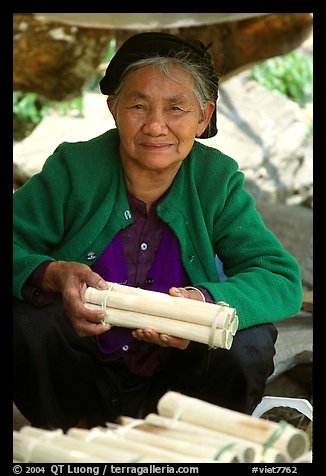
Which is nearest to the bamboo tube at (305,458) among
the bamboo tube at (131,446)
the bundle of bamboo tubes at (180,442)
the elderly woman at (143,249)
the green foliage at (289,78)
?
the bundle of bamboo tubes at (180,442)

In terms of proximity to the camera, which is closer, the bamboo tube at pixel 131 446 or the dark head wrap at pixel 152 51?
the bamboo tube at pixel 131 446

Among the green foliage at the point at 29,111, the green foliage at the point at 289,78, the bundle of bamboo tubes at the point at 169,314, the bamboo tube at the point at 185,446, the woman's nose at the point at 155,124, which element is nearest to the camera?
the bamboo tube at the point at 185,446

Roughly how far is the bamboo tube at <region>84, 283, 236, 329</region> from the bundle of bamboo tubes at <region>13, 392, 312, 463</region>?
23cm

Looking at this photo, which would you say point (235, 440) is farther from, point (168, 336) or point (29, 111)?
point (29, 111)

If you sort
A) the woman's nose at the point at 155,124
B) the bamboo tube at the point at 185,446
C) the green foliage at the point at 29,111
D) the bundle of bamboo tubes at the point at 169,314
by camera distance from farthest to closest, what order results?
1. the green foliage at the point at 29,111
2. the woman's nose at the point at 155,124
3. the bundle of bamboo tubes at the point at 169,314
4. the bamboo tube at the point at 185,446

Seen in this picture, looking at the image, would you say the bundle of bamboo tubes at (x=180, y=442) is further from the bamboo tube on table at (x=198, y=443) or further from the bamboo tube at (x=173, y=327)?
the bamboo tube at (x=173, y=327)

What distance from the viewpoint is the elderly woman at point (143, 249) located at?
269 cm

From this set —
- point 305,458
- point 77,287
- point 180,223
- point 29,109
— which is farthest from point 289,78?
point 305,458

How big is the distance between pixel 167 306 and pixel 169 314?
0.07 feet

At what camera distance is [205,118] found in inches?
111

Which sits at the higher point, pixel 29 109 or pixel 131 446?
pixel 29 109

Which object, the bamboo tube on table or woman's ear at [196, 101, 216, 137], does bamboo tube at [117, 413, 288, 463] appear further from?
woman's ear at [196, 101, 216, 137]

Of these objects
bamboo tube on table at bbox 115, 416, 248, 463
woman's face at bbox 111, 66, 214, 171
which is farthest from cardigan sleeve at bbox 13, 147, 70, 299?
bamboo tube on table at bbox 115, 416, 248, 463
